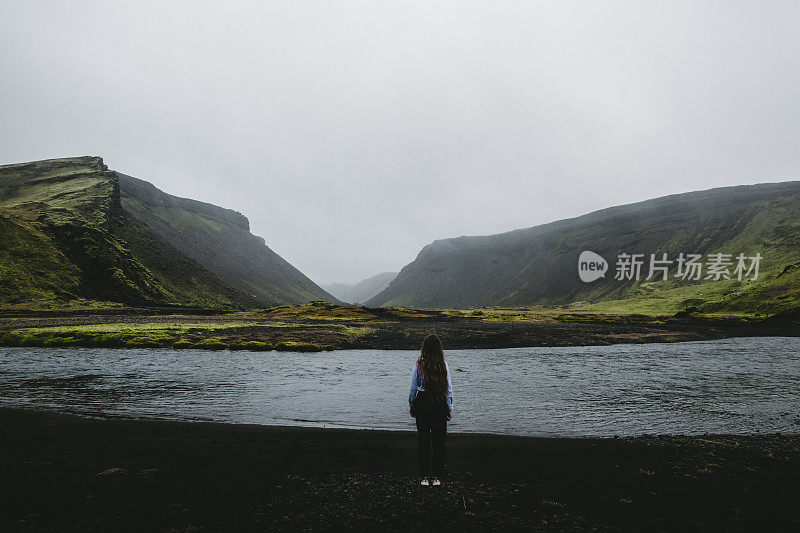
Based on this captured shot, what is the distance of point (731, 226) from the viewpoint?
7121 inches

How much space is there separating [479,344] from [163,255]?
171149mm

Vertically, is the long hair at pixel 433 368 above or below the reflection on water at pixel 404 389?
above

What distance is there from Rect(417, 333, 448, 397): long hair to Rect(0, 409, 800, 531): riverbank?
2318 millimetres

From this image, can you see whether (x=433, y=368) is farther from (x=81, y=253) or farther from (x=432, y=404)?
(x=81, y=253)

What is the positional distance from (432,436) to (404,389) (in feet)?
46.3

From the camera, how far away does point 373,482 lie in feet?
33.6

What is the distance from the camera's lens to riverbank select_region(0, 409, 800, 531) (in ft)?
26.4

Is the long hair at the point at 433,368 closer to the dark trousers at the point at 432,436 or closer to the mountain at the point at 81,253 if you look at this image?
the dark trousers at the point at 432,436

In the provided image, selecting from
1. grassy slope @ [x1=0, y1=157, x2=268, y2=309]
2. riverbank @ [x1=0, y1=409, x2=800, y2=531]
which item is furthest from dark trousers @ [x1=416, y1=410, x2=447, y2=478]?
grassy slope @ [x1=0, y1=157, x2=268, y2=309]

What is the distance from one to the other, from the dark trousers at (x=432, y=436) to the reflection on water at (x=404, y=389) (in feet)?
21.4

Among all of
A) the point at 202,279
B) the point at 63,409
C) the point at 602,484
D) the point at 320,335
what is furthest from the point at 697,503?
the point at 202,279

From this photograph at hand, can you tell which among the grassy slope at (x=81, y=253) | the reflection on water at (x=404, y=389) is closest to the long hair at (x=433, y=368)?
the reflection on water at (x=404, y=389)

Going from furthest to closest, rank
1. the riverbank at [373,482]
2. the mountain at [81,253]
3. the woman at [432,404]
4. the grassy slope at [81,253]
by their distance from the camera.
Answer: the mountain at [81,253] → the grassy slope at [81,253] → the woman at [432,404] → the riverbank at [373,482]

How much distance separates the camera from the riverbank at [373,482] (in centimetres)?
805
